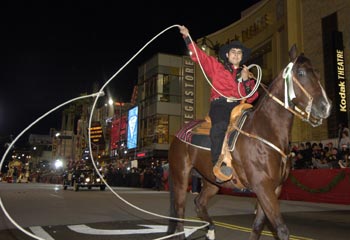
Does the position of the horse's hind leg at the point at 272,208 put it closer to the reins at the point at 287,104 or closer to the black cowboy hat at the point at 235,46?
the reins at the point at 287,104

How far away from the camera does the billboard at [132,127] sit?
47750mm

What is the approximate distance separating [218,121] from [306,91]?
4.52 feet

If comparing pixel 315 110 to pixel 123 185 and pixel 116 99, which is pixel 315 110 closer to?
pixel 123 185

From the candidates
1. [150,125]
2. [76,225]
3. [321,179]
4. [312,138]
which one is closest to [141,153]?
[150,125]

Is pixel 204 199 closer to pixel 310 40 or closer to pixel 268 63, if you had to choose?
pixel 310 40

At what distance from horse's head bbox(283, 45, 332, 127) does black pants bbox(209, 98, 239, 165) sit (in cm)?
101

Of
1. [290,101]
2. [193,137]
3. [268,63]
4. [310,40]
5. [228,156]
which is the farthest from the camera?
[268,63]

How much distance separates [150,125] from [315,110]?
4061 cm

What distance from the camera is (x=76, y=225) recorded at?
312 inches

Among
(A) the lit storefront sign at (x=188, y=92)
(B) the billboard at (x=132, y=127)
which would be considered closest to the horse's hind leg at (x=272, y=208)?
(A) the lit storefront sign at (x=188, y=92)

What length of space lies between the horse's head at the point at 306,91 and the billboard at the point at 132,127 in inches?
1690

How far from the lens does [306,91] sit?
4.34 m

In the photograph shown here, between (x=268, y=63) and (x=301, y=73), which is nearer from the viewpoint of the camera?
(x=301, y=73)

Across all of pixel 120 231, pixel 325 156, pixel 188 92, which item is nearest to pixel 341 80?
pixel 325 156
